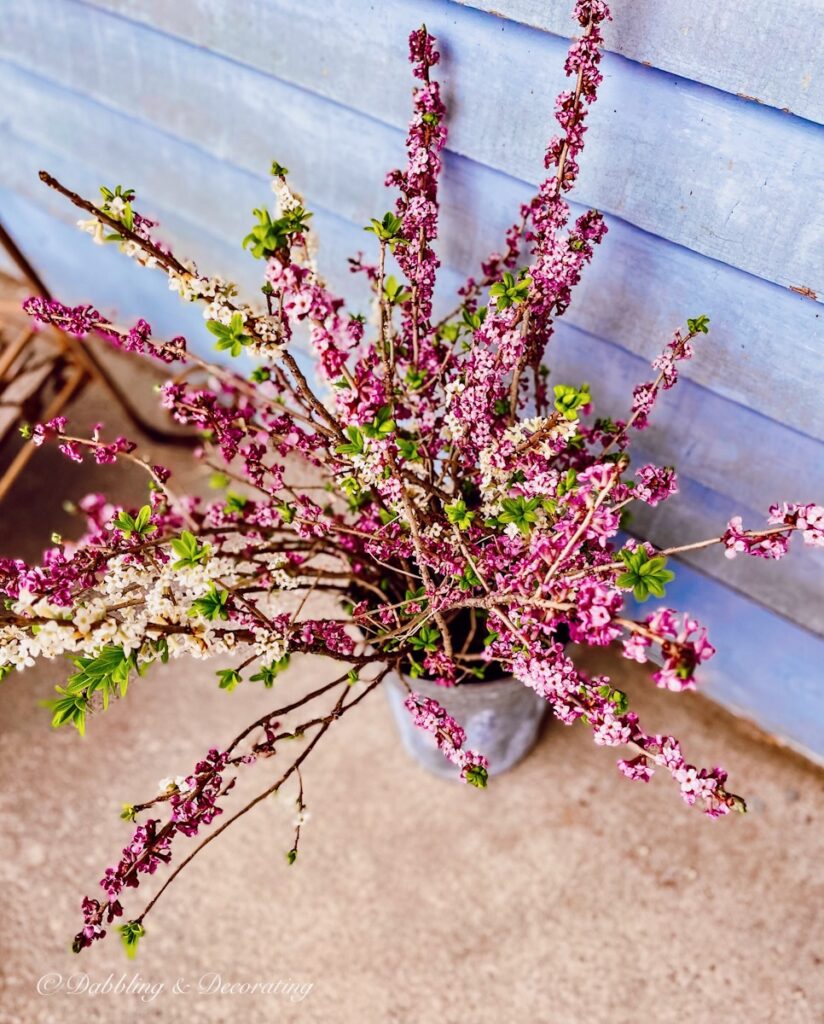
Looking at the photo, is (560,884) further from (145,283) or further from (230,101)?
(145,283)

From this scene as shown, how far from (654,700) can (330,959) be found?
92 centimetres

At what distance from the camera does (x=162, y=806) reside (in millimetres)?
2025

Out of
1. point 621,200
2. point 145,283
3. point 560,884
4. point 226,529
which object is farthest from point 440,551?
point 145,283

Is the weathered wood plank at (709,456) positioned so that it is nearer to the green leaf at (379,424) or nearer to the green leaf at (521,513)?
the green leaf at (521,513)

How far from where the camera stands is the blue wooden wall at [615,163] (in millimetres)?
1241

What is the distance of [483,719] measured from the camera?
174cm

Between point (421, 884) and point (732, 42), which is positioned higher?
point (732, 42)

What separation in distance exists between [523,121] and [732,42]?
342mm

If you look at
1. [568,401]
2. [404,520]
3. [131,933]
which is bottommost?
[131,933]

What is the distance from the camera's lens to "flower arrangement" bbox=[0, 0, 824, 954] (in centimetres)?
110

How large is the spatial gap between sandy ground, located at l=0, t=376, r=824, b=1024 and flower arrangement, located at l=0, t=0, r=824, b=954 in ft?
1.90

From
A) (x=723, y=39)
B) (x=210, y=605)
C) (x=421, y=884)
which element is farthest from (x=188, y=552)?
(x=421, y=884)

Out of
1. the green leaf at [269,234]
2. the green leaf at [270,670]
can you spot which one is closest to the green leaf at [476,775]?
the green leaf at [270,670]

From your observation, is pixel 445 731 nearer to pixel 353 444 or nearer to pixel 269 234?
pixel 353 444
